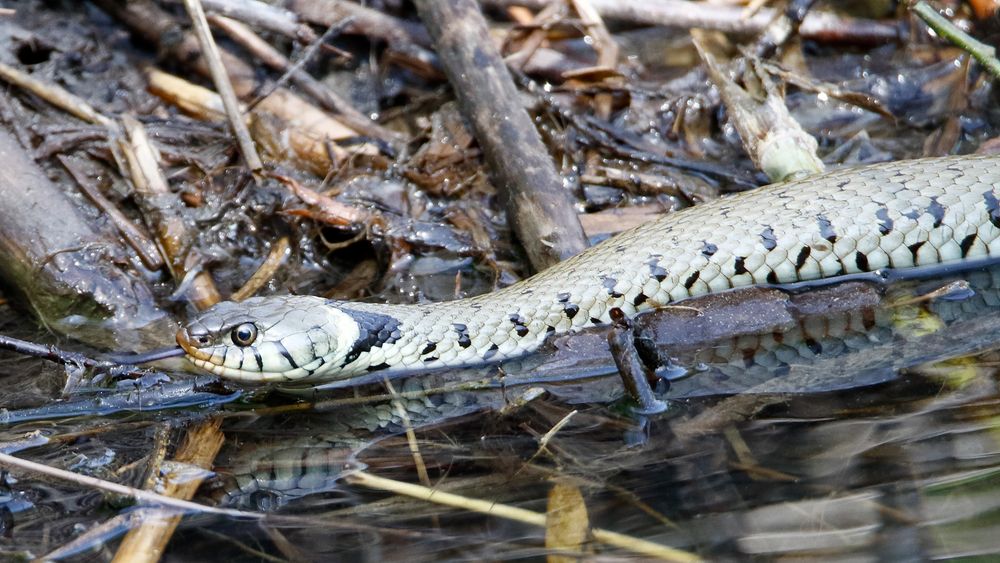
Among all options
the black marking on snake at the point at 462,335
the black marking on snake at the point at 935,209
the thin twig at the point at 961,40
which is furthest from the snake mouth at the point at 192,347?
the thin twig at the point at 961,40

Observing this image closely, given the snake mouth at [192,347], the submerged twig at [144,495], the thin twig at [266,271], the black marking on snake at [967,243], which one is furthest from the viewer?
the thin twig at [266,271]

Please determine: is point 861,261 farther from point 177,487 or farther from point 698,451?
point 177,487

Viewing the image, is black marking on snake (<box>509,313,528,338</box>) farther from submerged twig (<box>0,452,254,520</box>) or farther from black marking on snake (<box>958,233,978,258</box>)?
black marking on snake (<box>958,233,978,258</box>)

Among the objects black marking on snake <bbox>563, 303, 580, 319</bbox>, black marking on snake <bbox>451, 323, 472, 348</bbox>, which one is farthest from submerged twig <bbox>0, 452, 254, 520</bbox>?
black marking on snake <bbox>563, 303, 580, 319</bbox>

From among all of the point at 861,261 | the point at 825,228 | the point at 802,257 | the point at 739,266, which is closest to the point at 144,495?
the point at 739,266

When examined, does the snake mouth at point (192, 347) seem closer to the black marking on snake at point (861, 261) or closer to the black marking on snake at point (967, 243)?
the black marking on snake at point (861, 261)

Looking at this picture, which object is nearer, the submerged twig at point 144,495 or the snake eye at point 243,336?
the submerged twig at point 144,495
